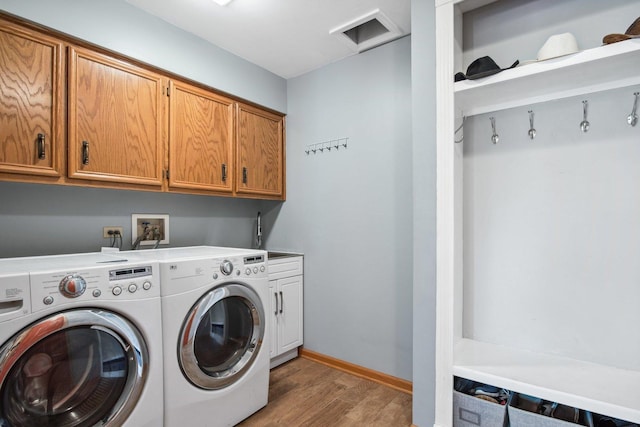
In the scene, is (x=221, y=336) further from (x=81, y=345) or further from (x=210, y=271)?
(x=81, y=345)

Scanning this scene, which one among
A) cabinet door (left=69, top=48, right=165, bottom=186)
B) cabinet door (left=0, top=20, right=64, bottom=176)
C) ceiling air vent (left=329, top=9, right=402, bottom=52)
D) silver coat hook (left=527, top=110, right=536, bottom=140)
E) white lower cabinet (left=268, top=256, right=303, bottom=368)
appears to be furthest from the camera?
white lower cabinet (left=268, top=256, right=303, bottom=368)

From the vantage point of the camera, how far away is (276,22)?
2100mm

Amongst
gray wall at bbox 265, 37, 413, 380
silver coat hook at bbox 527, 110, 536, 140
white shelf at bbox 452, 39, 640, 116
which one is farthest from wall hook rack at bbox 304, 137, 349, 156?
silver coat hook at bbox 527, 110, 536, 140

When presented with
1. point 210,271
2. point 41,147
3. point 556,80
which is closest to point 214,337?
point 210,271

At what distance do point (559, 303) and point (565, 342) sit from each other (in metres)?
0.19

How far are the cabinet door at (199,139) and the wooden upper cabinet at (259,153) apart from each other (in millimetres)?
104

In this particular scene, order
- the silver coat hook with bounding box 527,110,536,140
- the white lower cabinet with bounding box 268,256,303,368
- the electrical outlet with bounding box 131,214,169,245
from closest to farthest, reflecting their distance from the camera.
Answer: the silver coat hook with bounding box 527,110,536,140, the electrical outlet with bounding box 131,214,169,245, the white lower cabinet with bounding box 268,256,303,368

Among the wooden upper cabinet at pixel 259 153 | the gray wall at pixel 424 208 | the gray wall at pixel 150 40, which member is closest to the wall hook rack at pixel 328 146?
the wooden upper cabinet at pixel 259 153

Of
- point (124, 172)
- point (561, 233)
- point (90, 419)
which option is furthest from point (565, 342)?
point (124, 172)

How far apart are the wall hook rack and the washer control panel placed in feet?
5.28

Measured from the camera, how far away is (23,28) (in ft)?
5.20

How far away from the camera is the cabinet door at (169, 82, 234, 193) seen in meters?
2.18

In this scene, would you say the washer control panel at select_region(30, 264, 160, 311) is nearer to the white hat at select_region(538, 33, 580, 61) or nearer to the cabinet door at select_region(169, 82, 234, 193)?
the cabinet door at select_region(169, 82, 234, 193)

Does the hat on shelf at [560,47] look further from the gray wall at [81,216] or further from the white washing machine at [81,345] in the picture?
the gray wall at [81,216]
